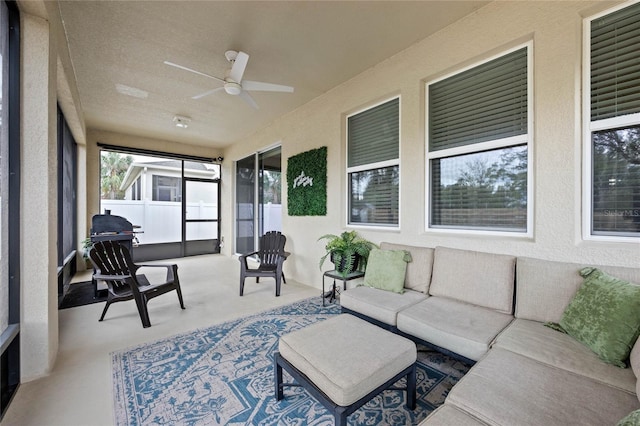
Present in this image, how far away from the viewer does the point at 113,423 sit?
150cm

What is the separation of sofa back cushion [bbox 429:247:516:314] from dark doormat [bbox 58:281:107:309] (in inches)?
168

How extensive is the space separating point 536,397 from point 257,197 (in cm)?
559

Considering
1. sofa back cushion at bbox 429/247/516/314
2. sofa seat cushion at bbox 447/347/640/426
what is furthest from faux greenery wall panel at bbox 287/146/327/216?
sofa seat cushion at bbox 447/347/640/426

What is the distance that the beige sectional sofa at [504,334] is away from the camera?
1.08 meters

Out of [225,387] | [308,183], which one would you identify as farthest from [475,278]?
[308,183]

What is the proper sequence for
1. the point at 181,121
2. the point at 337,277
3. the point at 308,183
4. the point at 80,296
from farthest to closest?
the point at 181,121 → the point at 308,183 → the point at 80,296 → the point at 337,277

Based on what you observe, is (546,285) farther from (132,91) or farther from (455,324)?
(132,91)

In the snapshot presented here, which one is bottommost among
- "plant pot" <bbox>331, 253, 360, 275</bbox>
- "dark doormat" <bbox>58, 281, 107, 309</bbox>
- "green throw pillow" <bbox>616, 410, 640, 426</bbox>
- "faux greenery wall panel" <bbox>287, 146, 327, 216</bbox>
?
"dark doormat" <bbox>58, 281, 107, 309</bbox>

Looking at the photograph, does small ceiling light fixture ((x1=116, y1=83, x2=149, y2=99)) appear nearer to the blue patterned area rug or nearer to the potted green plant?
the blue patterned area rug

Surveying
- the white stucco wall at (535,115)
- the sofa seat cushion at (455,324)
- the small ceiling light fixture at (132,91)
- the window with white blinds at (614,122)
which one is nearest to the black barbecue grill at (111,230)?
the small ceiling light fixture at (132,91)

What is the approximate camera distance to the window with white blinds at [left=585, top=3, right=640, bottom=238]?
183 centimetres

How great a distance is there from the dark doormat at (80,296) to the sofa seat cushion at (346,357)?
3431mm

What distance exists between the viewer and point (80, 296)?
3.73m

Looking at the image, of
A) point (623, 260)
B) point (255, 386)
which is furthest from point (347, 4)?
point (255, 386)
